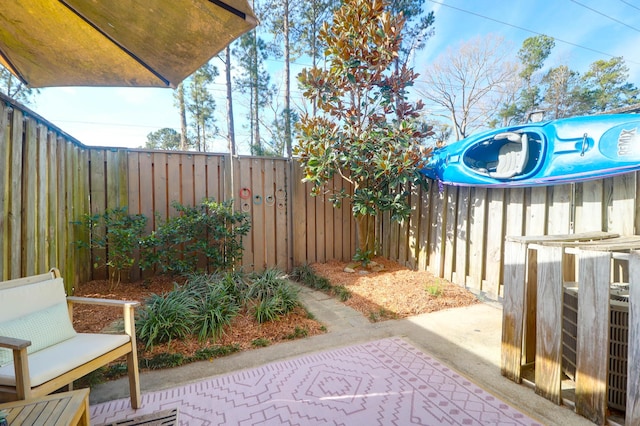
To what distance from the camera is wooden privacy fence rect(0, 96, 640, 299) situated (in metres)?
2.52

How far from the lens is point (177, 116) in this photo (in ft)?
42.6

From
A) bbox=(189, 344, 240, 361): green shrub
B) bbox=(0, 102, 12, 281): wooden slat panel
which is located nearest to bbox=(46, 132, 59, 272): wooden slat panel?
bbox=(0, 102, 12, 281): wooden slat panel

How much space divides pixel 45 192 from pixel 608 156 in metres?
5.09

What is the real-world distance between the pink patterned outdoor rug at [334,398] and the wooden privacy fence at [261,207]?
68.3 inches

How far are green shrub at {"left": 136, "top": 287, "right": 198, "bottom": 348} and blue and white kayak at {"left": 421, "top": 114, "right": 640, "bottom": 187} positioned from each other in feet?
11.5

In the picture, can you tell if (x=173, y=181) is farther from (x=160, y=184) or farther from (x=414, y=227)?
(x=414, y=227)

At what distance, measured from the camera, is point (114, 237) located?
3.67 meters

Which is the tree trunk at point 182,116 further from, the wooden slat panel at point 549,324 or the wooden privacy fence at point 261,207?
the wooden slat panel at point 549,324

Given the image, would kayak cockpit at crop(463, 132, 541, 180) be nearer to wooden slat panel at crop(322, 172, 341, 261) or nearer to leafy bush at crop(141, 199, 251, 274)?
wooden slat panel at crop(322, 172, 341, 261)

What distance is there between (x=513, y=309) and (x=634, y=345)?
2.14ft

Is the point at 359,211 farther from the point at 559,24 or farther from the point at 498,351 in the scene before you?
the point at 559,24

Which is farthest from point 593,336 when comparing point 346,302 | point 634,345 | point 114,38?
point 114,38

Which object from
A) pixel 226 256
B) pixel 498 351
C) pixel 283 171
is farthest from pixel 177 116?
pixel 498 351

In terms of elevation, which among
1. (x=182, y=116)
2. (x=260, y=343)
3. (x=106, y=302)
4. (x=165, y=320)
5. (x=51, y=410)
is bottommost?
(x=260, y=343)
